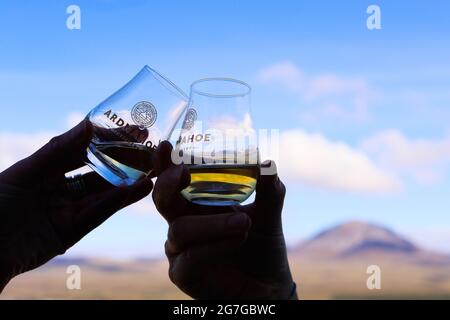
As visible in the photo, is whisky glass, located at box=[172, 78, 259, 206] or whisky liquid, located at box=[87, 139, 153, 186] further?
whisky liquid, located at box=[87, 139, 153, 186]

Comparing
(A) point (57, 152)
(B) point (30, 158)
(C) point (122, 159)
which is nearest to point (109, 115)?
(C) point (122, 159)

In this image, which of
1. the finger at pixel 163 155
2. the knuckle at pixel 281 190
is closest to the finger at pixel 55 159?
the finger at pixel 163 155

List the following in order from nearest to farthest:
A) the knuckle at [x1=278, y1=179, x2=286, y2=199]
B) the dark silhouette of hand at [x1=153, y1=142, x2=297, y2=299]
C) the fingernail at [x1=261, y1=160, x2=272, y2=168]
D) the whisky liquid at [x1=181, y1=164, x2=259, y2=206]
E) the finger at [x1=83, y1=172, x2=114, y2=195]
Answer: the whisky liquid at [x1=181, y1=164, x2=259, y2=206], the dark silhouette of hand at [x1=153, y1=142, x2=297, y2=299], the fingernail at [x1=261, y1=160, x2=272, y2=168], the knuckle at [x1=278, y1=179, x2=286, y2=199], the finger at [x1=83, y1=172, x2=114, y2=195]

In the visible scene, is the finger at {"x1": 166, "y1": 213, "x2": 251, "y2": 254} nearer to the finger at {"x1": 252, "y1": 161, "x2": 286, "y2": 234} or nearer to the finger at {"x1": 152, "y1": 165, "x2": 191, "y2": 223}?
the finger at {"x1": 152, "y1": 165, "x2": 191, "y2": 223}

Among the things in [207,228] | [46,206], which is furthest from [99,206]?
[207,228]

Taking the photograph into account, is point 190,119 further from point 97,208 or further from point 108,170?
point 97,208

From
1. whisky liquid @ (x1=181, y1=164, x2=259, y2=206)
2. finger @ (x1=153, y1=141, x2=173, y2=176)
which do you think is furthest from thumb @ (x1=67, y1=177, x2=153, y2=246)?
whisky liquid @ (x1=181, y1=164, x2=259, y2=206)
